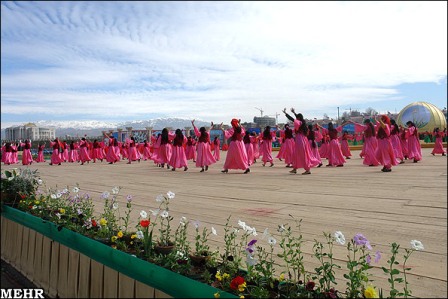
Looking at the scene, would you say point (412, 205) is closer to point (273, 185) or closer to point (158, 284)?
point (273, 185)

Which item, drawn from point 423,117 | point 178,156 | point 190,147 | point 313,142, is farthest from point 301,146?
point 423,117

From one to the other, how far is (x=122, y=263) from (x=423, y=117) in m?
42.2

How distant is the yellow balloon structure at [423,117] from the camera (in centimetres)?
3728

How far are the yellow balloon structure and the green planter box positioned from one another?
1551 inches

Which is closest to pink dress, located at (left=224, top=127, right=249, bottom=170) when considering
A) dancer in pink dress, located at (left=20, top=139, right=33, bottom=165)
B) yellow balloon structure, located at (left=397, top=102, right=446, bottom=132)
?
dancer in pink dress, located at (left=20, top=139, right=33, bottom=165)

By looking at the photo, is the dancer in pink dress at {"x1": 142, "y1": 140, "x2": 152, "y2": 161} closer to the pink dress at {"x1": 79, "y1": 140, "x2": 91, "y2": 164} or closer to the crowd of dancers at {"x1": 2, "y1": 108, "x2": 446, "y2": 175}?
the crowd of dancers at {"x1": 2, "y1": 108, "x2": 446, "y2": 175}

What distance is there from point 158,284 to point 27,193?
10.2ft

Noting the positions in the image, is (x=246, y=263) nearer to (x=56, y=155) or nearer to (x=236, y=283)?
(x=236, y=283)

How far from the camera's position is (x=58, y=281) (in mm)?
3039

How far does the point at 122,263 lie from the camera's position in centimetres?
228

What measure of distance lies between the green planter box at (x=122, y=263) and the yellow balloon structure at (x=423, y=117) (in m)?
39.4

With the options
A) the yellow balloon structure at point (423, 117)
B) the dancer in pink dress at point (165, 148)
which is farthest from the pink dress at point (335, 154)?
the yellow balloon structure at point (423, 117)

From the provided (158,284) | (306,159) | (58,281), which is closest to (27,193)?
(58,281)

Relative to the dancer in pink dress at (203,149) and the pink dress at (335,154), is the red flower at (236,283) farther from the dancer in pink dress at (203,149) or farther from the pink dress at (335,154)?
the pink dress at (335,154)
